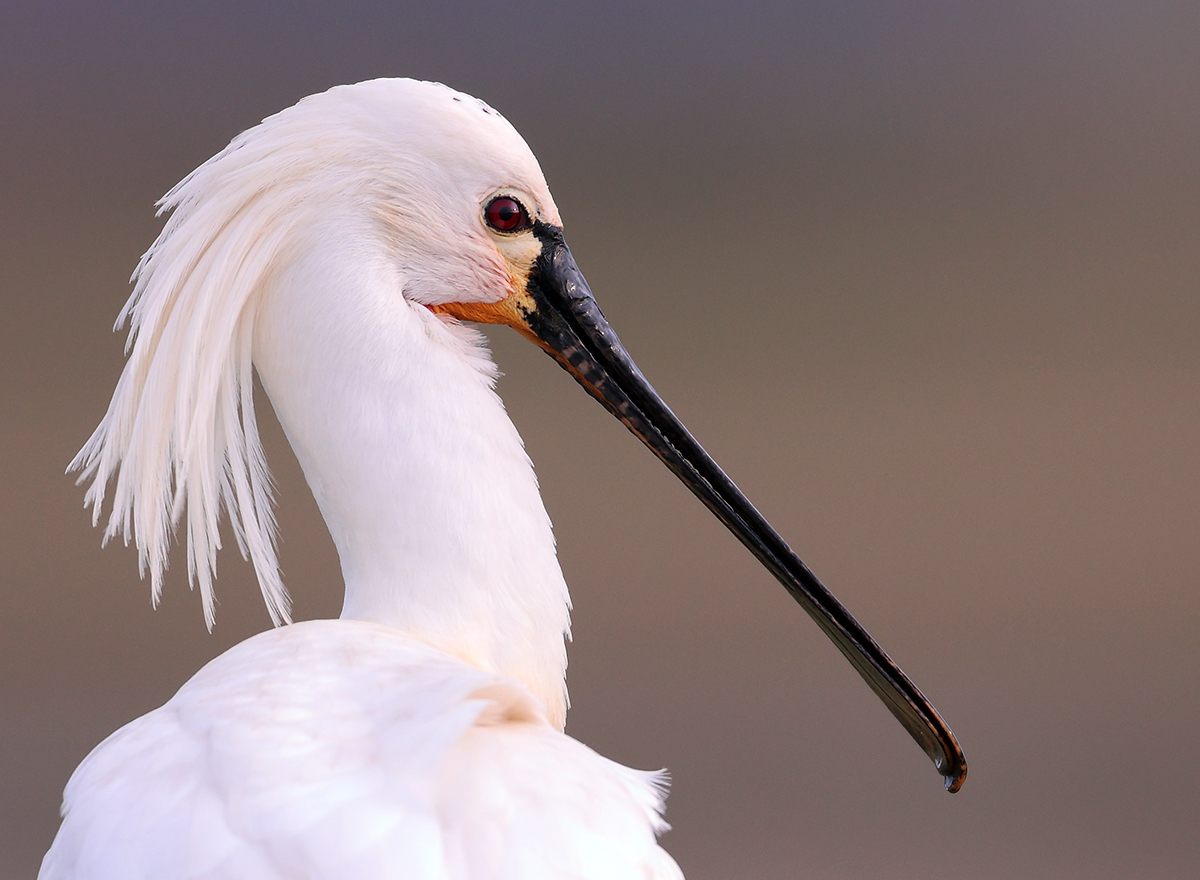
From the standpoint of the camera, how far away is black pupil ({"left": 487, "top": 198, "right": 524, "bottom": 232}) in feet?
4.49

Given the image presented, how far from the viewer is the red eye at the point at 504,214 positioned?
1368 millimetres

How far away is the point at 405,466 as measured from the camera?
128 centimetres

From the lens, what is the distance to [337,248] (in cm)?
130

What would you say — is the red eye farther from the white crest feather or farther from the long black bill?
the white crest feather

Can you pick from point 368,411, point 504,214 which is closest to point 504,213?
point 504,214

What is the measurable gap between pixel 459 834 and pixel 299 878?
4.9 inches

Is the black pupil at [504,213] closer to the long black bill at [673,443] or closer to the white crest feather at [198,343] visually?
the long black bill at [673,443]

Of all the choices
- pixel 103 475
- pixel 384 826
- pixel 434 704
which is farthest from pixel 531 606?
pixel 103 475

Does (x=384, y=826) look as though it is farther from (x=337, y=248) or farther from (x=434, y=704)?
(x=337, y=248)

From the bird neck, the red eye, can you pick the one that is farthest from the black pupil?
the bird neck

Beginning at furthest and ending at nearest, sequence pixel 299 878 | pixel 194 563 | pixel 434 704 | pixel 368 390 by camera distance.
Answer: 1. pixel 194 563
2. pixel 368 390
3. pixel 434 704
4. pixel 299 878

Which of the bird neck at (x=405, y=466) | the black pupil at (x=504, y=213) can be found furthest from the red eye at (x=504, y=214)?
the bird neck at (x=405, y=466)

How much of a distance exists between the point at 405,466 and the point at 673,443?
1.24 ft

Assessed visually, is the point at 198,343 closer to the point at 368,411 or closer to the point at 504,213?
the point at 368,411
